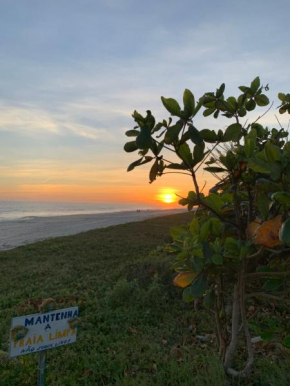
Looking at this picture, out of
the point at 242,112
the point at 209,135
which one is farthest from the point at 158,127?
the point at 242,112

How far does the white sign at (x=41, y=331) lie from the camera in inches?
97.7

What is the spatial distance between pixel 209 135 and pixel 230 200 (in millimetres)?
644

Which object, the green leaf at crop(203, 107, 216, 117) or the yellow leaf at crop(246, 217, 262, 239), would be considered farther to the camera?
the green leaf at crop(203, 107, 216, 117)

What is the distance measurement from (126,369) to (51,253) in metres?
8.23

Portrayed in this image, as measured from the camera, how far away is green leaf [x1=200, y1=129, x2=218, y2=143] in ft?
6.53

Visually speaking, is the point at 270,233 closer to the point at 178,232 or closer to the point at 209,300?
the point at 178,232

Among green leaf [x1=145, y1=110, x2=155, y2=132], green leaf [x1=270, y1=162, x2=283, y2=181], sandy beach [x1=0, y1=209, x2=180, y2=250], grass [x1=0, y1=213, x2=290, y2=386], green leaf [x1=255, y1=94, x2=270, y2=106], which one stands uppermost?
green leaf [x1=255, y1=94, x2=270, y2=106]

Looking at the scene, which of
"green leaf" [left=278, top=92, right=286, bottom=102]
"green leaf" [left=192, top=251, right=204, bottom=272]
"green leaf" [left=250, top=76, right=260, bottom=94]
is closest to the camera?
"green leaf" [left=192, top=251, right=204, bottom=272]

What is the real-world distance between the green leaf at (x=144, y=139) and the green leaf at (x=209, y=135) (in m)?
0.41

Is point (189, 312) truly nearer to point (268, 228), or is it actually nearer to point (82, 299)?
point (82, 299)

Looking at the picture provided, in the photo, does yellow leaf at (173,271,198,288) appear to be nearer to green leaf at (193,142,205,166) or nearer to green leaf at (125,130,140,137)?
green leaf at (193,142,205,166)

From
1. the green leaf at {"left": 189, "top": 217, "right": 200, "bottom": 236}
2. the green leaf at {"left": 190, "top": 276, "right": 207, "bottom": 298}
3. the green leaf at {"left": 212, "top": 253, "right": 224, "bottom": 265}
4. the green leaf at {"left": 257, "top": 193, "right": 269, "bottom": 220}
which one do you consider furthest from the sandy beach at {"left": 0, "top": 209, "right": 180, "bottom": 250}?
the green leaf at {"left": 257, "top": 193, "right": 269, "bottom": 220}

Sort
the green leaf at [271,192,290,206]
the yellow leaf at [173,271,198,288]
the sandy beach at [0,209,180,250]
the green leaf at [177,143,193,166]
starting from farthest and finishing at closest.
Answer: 1. the sandy beach at [0,209,180,250]
2. the yellow leaf at [173,271,198,288]
3. the green leaf at [177,143,193,166]
4. the green leaf at [271,192,290,206]

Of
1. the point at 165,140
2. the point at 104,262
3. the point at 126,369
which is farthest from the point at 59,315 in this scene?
the point at 104,262
